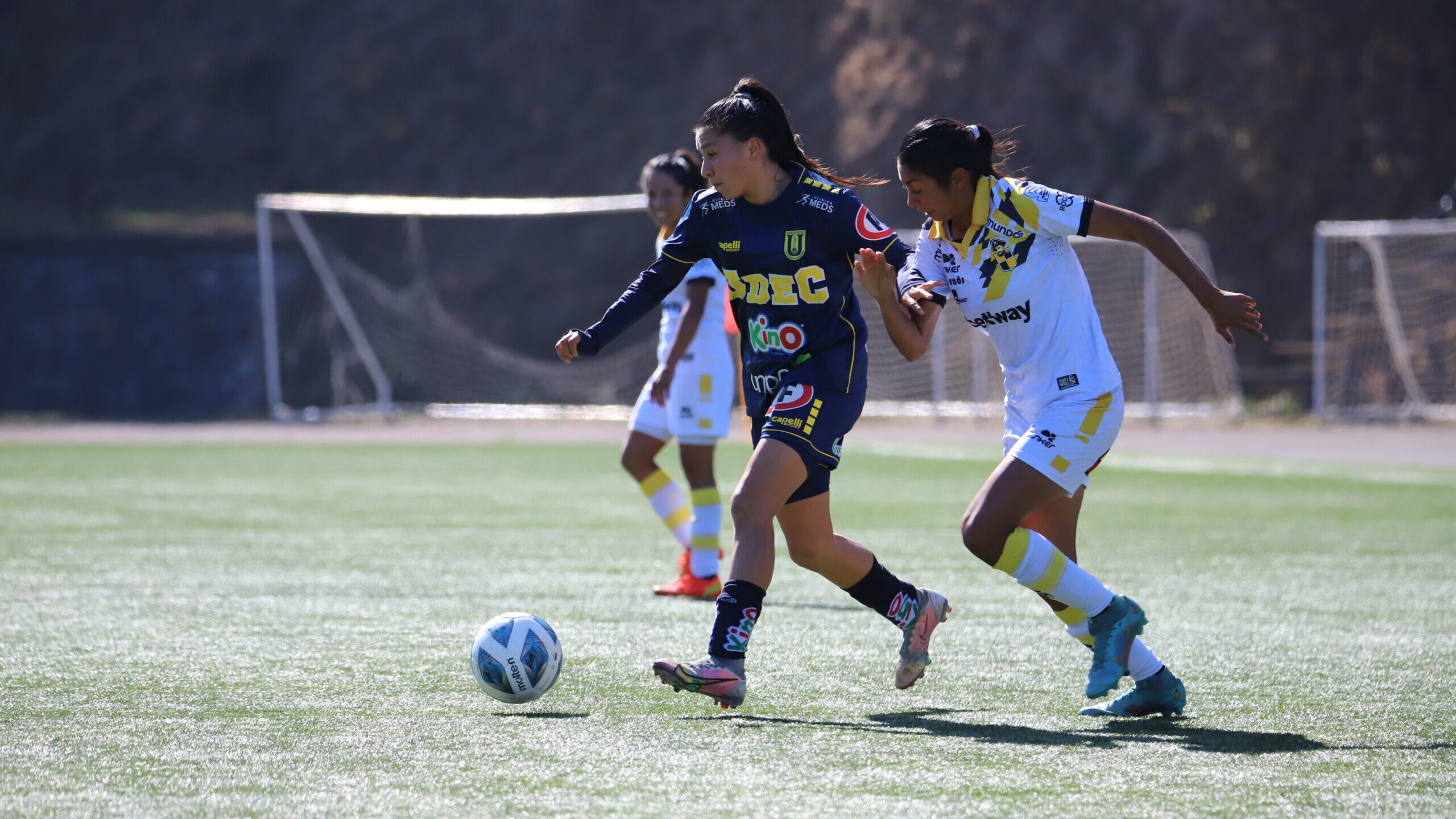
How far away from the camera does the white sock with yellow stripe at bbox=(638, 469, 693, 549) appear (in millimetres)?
7458

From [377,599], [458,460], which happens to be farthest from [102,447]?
[377,599]

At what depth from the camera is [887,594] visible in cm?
471

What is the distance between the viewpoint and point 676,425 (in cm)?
706

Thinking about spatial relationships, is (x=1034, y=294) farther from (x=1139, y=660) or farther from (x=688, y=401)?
(x=688, y=401)

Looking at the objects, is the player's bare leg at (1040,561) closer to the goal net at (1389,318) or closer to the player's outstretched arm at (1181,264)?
the player's outstretched arm at (1181,264)

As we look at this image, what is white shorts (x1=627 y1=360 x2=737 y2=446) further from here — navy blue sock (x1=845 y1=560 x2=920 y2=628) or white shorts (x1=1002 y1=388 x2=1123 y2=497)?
white shorts (x1=1002 y1=388 x2=1123 y2=497)

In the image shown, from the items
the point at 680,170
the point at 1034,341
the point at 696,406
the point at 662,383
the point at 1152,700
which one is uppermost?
the point at 680,170

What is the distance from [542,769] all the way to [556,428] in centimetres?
1778

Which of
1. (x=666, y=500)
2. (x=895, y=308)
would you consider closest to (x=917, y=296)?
(x=895, y=308)

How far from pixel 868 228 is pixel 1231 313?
1048 mm

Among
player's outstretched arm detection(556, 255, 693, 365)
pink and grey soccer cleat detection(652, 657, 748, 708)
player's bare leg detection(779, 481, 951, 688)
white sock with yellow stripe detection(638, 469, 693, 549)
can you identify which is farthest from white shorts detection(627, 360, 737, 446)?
pink and grey soccer cleat detection(652, 657, 748, 708)

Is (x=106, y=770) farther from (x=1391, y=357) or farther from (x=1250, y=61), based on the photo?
(x=1250, y=61)

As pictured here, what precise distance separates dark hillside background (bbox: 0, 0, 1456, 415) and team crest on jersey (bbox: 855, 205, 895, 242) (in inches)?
799

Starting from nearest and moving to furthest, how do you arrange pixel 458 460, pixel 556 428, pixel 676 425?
pixel 676 425
pixel 458 460
pixel 556 428
